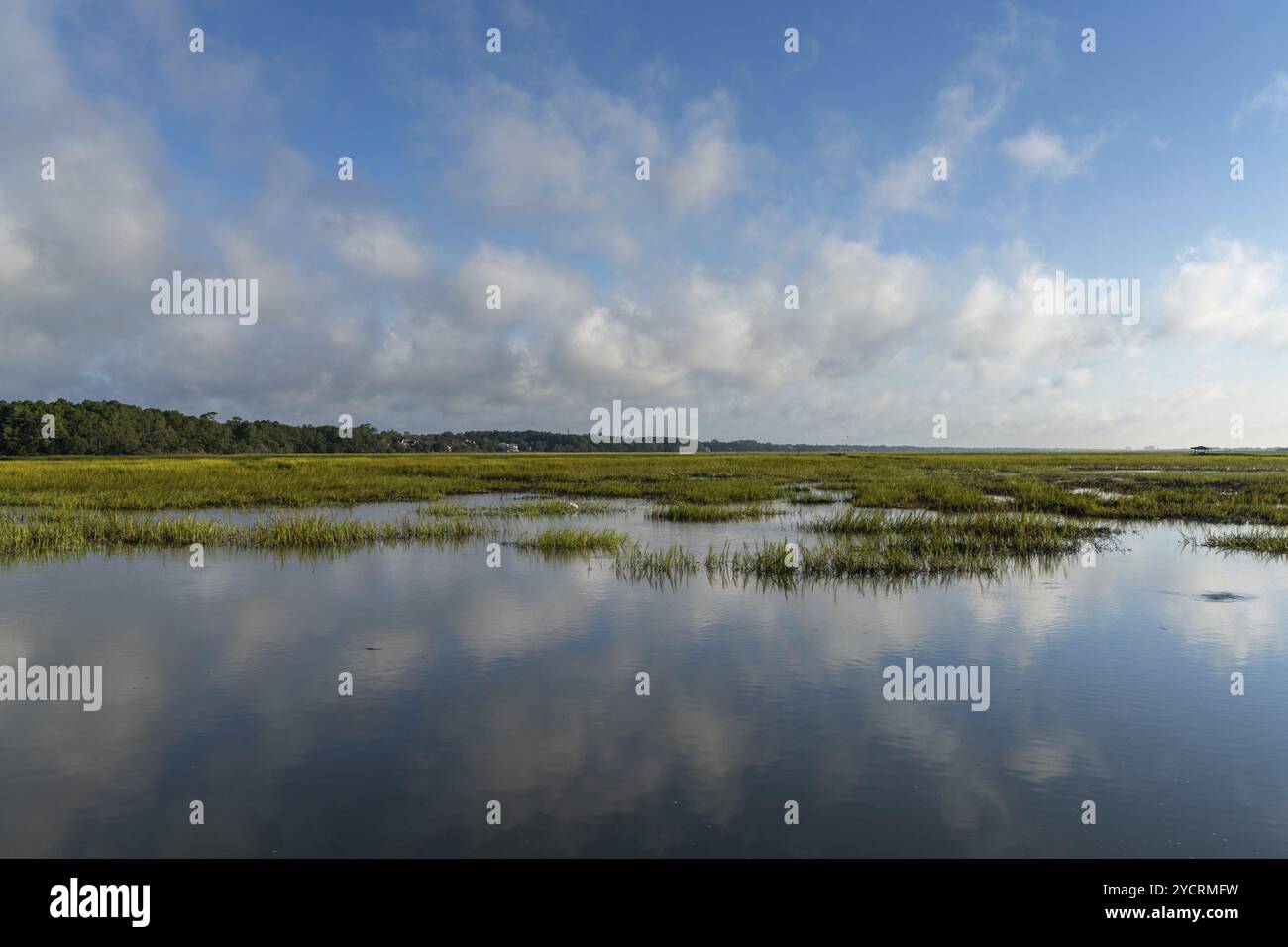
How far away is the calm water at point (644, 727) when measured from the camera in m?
6.06

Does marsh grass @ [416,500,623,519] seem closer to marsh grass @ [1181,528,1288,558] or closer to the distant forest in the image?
Answer: marsh grass @ [1181,528,1288,558]

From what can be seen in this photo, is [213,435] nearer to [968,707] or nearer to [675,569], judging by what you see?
[675,569]

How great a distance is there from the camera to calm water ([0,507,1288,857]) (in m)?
6.06

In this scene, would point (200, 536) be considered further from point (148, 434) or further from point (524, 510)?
point (148, 434)

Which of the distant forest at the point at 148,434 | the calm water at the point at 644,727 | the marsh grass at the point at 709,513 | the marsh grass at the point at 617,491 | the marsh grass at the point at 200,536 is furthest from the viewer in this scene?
the distant forest at the point at 148,434

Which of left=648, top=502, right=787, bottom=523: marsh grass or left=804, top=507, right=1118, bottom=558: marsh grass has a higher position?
left=648, top=502, right=787, bottom=523: marsh grass

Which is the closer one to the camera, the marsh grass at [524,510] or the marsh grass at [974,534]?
the marsh grass at [974,534]

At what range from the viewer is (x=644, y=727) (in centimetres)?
827

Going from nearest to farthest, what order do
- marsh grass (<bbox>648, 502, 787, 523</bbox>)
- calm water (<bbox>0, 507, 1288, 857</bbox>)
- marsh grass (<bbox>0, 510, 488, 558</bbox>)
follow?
calm water (<bbox>0, 507, 1288, 857</bbox>), marsh grass (<bbox>0, 510, 488, 558</bbox>), marsh grass (<bbox>648, 502, 787, 523</bbox>)

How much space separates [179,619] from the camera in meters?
13.3

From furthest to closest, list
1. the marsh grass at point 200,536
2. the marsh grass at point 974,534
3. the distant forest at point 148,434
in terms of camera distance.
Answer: the distant forest at point 148,434 < the marsh grass at point 200,536 < the marsh grass at point 974,534

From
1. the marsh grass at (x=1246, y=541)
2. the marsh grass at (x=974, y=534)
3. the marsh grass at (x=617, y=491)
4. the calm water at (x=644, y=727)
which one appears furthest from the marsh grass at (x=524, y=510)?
the marsh grass at (x=1246, y=541)

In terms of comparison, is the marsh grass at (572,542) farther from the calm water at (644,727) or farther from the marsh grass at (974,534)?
the marsh grass at (974,534)

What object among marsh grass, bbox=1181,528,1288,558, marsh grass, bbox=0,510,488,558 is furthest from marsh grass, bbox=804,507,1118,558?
marsh grass, bbox=0,510,488,558
